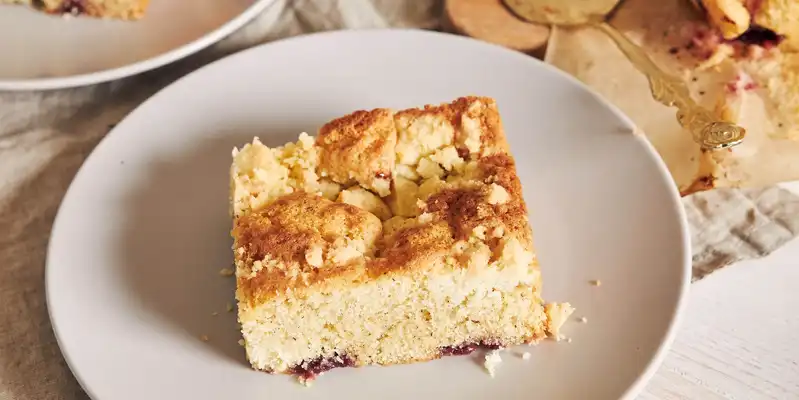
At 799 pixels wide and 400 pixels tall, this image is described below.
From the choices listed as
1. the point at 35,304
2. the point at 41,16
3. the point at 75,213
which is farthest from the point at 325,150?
the point at 41,16

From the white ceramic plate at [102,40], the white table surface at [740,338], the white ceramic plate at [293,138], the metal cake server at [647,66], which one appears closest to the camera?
the white ceramic plate at [293,138]

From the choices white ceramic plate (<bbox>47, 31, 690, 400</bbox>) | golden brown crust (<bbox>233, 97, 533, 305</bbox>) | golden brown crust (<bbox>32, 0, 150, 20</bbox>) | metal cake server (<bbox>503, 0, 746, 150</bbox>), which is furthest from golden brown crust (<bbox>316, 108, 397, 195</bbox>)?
golden brown crust (<bbox>32, 0, 150, 20</bbox>)

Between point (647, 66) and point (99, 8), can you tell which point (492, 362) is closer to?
point (647, 66)

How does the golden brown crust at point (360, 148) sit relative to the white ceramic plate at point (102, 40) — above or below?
above

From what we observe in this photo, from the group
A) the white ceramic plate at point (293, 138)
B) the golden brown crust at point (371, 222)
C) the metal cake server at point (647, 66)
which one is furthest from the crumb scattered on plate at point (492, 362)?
the metal cake server at point (647, 66)

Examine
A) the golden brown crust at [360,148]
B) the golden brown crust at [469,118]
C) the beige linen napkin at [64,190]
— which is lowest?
the beige linen napkin at [64,190]

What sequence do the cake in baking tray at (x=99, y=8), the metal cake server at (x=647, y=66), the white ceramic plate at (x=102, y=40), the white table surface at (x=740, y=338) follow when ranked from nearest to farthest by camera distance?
the white table surface at (x=740, y=338) < the metal cake server at (x=647, y=66) < the white ceramic plate at (x=102, y=40) < the cake in baking tray at (x=99, y=8)

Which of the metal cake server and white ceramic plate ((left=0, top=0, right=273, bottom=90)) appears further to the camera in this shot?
white ceramic plate ((left=0, top=0, right=273, bottom=90))

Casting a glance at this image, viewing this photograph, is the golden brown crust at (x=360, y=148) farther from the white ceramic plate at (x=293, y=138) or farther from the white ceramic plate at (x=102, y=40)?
the white ceramic plate at (x=102, y=40)

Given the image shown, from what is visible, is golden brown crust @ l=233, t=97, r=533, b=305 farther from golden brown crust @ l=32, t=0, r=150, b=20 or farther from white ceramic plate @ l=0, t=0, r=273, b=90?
golden brown crust @ l=32, t=0, r=150, b=20
